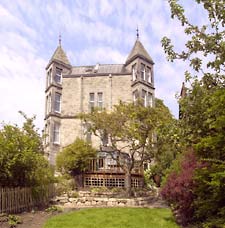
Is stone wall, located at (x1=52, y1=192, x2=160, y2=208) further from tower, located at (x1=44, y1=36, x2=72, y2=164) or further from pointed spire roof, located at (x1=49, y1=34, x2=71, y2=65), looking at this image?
pointed spire roof, located at (x1=49, y1=34, x2=71, y2=65)

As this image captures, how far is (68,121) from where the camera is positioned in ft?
125

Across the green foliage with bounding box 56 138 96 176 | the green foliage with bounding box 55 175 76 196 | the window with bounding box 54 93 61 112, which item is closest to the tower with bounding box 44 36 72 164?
the window with bounding box 54 93 61 112

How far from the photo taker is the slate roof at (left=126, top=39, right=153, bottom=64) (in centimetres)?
3709

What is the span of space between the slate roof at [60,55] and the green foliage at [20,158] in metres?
20.7

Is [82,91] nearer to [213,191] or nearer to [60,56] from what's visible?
[60,56]

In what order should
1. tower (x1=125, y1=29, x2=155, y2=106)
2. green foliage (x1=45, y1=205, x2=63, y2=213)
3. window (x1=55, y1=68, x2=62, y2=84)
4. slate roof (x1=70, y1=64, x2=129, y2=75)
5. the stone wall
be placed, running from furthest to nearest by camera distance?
slate roof (x1=70, y1=64, x2=129, y2=75) < window (x1=55, y1=68, x2=62, y2=84) < tower (x1=125, y1=29, x2=155, y2=106) < the stone wall < green foliage (x1=45, y1=205, x2=63, y2=213)

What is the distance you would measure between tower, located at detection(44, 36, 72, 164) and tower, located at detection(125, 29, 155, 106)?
8159 mm

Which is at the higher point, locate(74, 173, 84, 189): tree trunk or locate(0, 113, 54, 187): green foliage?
locate(0, 113, 54, 187): green foliage

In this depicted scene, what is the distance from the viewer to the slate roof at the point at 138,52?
37094mm

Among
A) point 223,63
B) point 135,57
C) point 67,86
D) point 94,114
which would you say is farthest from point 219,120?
point 67,86

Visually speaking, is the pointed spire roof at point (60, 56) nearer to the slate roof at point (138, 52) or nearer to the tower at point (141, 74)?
the slate roof at point (138, 52)

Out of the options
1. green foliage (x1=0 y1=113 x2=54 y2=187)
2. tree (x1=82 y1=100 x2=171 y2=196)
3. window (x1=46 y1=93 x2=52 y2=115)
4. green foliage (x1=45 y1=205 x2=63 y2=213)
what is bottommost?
green foliage (x1=45 y1=205 x2=63 y2=213)

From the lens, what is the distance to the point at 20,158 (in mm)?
17531

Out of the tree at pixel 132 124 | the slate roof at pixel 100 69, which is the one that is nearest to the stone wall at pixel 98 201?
the tree at pixel 132 124
